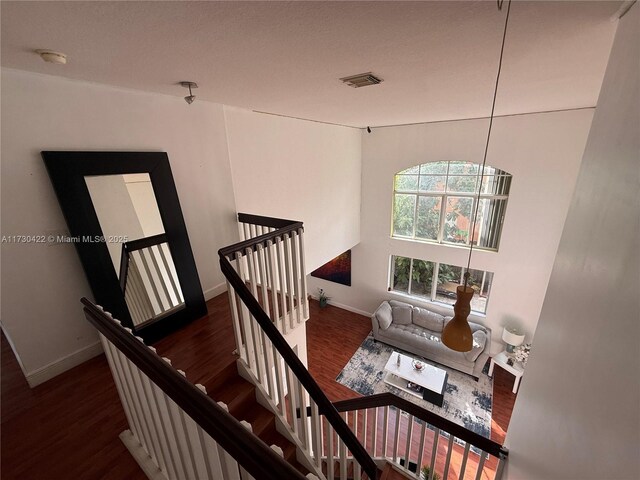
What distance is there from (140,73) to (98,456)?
257cm

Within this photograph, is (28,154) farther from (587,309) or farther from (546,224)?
(546,224)

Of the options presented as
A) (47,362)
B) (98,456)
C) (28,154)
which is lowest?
(98,456)

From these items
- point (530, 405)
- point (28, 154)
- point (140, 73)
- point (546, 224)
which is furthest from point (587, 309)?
point (546, 224)

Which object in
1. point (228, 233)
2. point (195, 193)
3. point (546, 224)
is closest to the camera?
point (195, 193)

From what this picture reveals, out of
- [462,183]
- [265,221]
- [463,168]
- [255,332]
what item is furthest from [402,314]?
[255,332]

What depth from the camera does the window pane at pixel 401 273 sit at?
684cm

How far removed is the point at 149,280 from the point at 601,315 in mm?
3228

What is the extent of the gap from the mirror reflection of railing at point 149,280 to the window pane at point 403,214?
508 cm

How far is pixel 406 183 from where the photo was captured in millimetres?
6203

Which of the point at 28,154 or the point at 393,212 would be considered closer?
the point at 28,154

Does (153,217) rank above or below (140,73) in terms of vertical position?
below

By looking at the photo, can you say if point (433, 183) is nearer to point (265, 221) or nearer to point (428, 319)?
point (428, 319)

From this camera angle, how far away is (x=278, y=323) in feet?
8.78

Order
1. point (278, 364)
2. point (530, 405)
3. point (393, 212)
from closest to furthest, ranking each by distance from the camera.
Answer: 1. point (530, 405)
2. point (278, 364)
3. point (393, 212)
